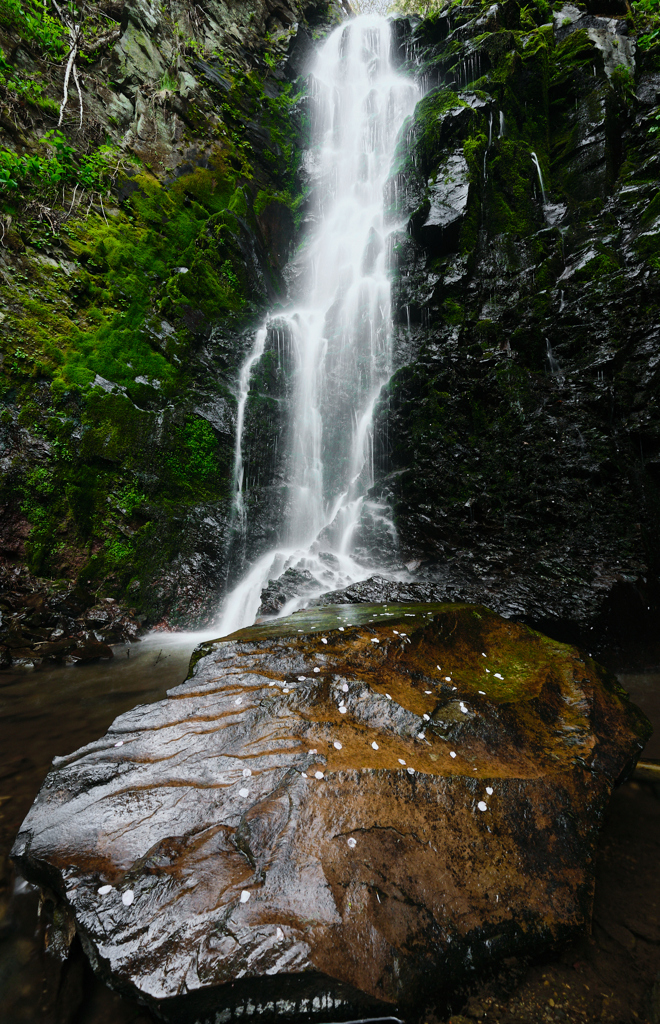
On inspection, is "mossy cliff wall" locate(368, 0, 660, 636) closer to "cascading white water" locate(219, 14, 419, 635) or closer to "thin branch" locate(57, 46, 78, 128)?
"cascading white water" locate(219, 14, 419, 635)

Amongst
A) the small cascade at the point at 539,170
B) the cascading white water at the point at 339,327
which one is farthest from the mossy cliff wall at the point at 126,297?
the small cascade at the point at 539,170

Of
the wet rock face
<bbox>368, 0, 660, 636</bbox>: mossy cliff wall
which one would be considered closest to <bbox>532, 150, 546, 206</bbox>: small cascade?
<bbox>368, 0, 660, 636</bbox>: mossy cliff wall

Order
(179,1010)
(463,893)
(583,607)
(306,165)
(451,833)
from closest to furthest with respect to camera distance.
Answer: (179,1010) → (463,893) → (451,833) → (583,607) → (306,165)

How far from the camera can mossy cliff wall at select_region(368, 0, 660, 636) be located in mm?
6637

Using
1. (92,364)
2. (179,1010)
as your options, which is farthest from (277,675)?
(92,364)

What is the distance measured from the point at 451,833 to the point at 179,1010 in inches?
55.6

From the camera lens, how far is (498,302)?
8750mm

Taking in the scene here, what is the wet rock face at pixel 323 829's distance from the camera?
1.65 metres

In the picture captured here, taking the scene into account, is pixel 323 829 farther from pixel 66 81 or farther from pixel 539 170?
pixel 66 81

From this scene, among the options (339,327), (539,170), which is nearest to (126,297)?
(339,327)

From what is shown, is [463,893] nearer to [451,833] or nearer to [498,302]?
[451,833]

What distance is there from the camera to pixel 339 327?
12570mm

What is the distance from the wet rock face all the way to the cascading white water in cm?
474

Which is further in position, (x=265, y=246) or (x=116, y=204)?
(x=265, y=246)
